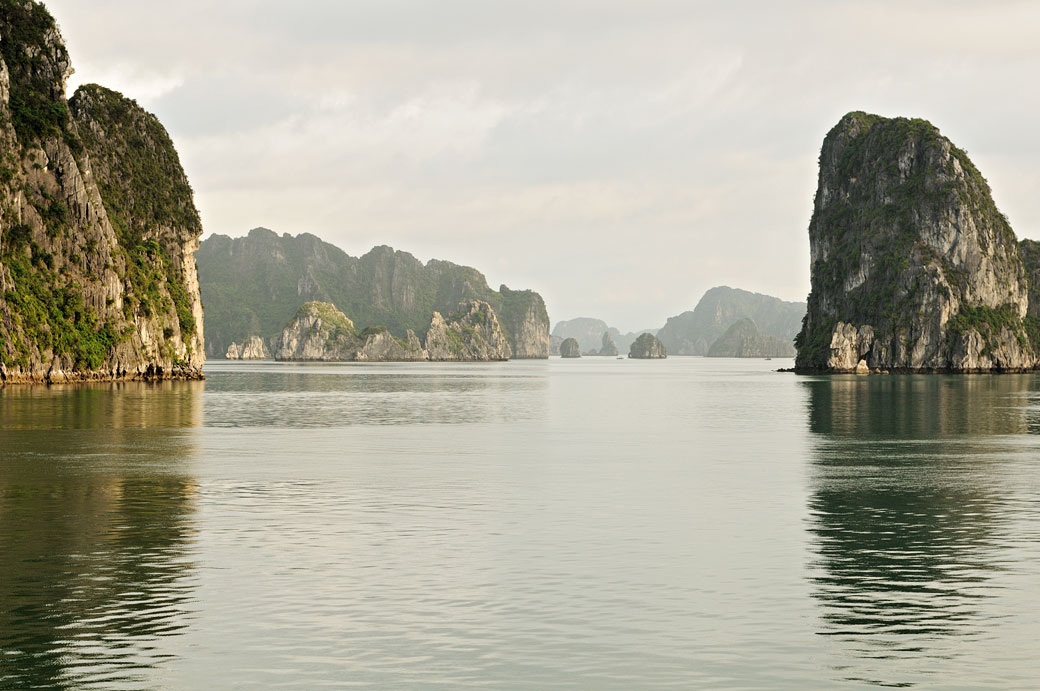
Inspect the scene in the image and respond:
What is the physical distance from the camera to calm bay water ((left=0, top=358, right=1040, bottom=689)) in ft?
66.5

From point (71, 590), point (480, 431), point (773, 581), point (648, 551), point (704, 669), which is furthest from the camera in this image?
point (480, 431)

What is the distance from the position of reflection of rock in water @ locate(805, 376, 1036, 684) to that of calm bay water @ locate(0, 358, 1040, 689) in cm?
12

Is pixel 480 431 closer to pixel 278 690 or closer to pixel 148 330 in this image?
pixel 278 690

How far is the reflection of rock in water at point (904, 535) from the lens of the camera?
22938 millimetres

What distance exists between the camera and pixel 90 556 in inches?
1181

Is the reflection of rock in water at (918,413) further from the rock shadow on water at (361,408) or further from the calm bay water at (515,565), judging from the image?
the rock shadow on water at (361,408)

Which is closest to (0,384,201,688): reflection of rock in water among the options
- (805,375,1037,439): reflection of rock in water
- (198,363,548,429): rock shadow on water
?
(198,363,548,429): rock shadow on water

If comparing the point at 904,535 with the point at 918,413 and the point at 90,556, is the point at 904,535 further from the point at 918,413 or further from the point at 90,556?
the point at 918,413

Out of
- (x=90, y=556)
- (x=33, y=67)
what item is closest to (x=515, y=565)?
(x=90, y=556)

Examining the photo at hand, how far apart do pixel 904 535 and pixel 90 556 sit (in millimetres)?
23334

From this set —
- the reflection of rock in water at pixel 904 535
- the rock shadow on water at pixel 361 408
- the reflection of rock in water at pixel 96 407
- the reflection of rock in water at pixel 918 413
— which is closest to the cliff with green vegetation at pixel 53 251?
the reflection of rock in water at pixel 96 407

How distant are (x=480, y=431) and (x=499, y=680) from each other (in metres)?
62.7

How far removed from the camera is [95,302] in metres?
167

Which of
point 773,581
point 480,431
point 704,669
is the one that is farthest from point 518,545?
point 480,431
